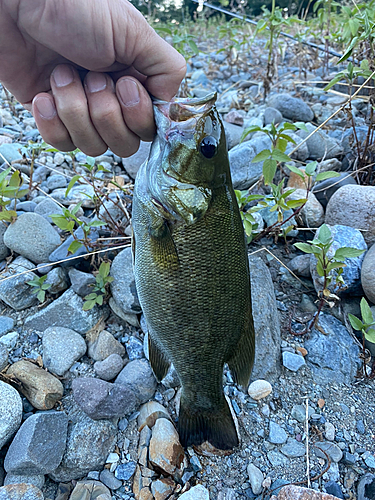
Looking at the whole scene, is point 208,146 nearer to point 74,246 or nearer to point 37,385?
point 74,246

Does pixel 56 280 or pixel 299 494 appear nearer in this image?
pixel 299 494

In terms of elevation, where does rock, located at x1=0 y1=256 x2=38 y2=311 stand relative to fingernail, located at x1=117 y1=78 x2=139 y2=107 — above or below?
below

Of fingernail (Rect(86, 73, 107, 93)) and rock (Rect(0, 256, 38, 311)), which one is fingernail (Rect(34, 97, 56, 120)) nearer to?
fingernail (Rect(86, 73, 107, 93))

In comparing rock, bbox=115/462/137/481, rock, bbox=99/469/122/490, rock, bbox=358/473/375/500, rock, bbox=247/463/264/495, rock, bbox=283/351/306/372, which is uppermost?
rock, bbox=283/351/306/372

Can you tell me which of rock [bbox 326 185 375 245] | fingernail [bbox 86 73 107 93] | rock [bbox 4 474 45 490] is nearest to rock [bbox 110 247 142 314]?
rock [bbox 4 474 45 490]

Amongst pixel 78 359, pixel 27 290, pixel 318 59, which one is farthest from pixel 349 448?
pixel 318 59

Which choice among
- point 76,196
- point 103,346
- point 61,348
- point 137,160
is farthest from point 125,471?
point 137,160
